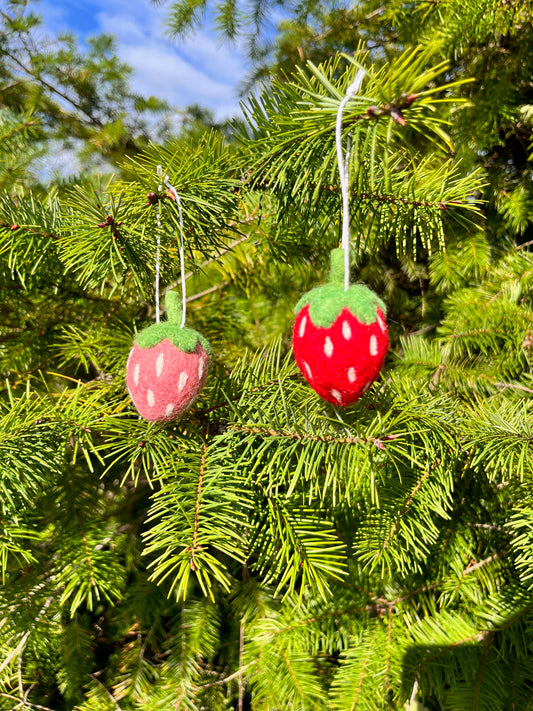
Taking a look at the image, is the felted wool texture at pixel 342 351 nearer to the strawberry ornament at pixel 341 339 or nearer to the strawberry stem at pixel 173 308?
the strawberry ornament at pixel 341 339

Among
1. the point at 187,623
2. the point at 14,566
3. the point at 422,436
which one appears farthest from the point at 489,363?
the point at 14,566

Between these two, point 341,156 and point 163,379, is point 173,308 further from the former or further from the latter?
point 341,156

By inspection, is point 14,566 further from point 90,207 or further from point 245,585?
point 90,207

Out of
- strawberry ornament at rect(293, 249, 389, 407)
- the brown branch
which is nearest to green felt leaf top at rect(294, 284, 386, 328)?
strawberry ornament at rect(293, 249, 389, 407)

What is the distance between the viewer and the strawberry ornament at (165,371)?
38 centimetres

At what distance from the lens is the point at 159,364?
38 centimetres

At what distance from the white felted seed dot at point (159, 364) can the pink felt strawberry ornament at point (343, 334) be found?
4.2 inches

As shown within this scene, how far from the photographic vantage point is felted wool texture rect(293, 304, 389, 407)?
325 mm

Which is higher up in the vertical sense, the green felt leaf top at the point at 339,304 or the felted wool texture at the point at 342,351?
the green felt leaf top at the point at 339,304

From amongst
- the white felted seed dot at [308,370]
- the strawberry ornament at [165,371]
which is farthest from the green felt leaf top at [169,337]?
the white felted seed dot at [308,370]

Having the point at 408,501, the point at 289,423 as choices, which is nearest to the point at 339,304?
the point at 289,423

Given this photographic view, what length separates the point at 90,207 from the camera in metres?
0.42

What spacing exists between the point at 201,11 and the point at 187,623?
112 centimetres

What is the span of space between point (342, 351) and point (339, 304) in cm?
3
